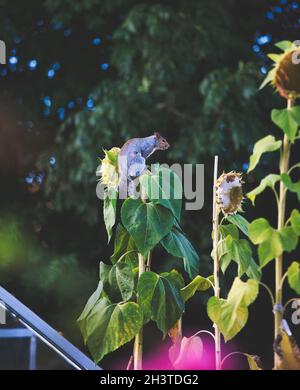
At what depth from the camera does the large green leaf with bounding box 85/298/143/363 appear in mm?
938

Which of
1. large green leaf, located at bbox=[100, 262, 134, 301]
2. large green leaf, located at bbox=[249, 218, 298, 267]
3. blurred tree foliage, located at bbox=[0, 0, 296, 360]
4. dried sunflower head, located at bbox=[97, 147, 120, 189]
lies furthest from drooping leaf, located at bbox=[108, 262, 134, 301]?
blurred tree foliage, located at bbox=[0, 0, 296, 360]

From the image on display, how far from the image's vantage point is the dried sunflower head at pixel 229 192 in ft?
2.89

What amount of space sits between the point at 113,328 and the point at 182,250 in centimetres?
13

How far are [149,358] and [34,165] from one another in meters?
1.19

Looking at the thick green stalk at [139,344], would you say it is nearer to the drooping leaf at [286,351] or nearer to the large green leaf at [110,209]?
the large green leaf at [110,209]

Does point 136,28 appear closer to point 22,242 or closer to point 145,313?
point 22,242

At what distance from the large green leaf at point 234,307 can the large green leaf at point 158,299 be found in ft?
0.25

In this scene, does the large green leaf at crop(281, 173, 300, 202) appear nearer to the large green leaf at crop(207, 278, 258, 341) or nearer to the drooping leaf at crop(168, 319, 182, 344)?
the large green leaf at crop(207, 278, 258, 341)

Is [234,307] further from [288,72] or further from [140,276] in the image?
[288,72]

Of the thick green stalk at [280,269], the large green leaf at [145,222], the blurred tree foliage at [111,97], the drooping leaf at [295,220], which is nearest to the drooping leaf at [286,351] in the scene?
the thick green stalk at [280,269]

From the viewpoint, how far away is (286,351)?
0.78 meters

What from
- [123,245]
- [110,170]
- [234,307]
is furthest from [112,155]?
[234,307]

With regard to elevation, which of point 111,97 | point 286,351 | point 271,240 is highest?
point 111,97

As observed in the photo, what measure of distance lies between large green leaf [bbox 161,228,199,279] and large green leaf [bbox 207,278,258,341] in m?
0.08
